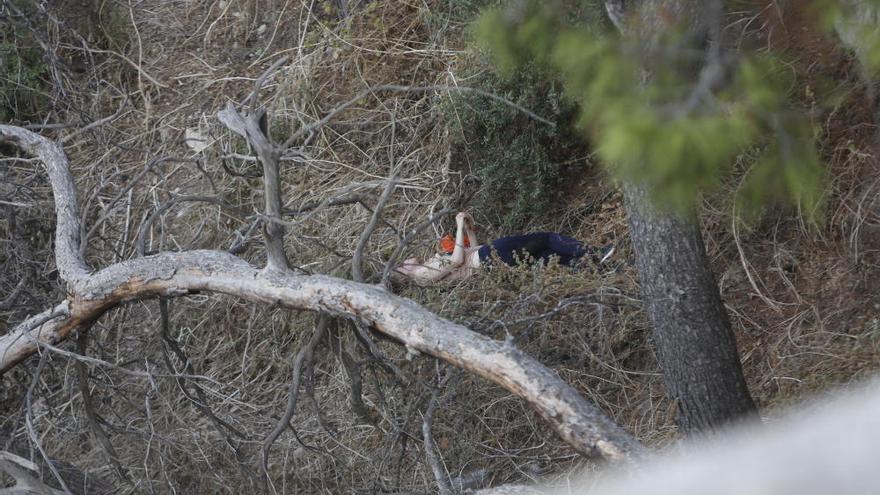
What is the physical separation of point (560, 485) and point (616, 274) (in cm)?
147

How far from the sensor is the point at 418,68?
6805 millimetres

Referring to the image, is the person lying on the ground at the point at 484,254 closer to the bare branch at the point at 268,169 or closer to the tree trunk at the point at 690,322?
the tree trunk at the point at 690,322

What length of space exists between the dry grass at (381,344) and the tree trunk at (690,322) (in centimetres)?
38

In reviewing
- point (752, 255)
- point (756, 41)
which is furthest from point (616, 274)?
point (756, 41)

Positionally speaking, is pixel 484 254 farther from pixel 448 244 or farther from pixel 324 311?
pixel 324 311

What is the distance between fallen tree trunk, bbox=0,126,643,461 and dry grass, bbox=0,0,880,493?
15.9 inches

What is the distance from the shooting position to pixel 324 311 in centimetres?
330

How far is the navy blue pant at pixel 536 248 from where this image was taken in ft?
18.4

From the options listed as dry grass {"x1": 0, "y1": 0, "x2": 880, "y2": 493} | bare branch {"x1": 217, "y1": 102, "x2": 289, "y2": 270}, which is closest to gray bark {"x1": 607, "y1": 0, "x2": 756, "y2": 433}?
dry grass {"x1": 0, "y1": 0, "x2": 880, "y2": 493}

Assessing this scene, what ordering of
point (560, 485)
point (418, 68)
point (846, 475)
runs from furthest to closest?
point (418, 68), point (560, 485), point (846, 475)

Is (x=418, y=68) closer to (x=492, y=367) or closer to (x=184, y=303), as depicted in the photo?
(x=184, y=303)

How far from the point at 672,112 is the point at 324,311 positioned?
160 cm

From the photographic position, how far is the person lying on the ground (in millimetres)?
5508

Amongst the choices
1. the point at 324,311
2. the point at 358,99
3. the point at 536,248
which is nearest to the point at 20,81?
the point at 536,248
